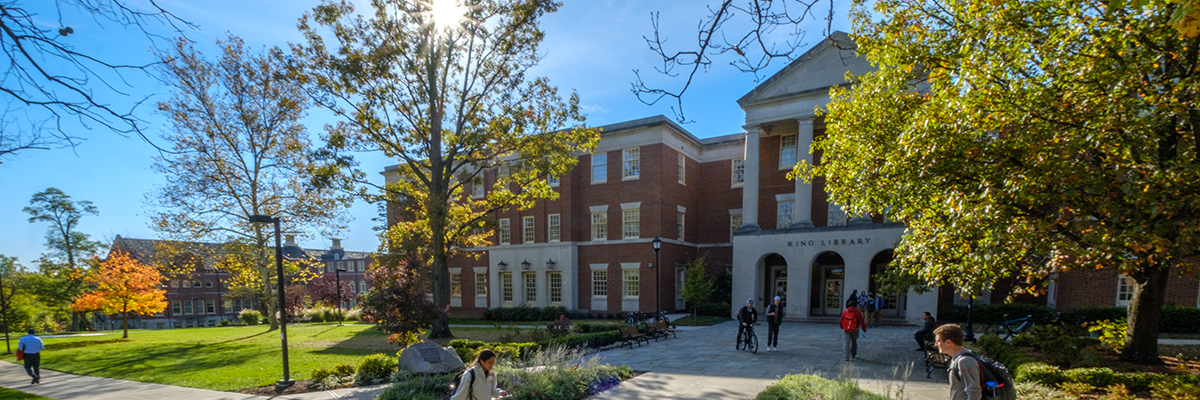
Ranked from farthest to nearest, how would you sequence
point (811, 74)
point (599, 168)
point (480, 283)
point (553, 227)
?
point (480, 283) → point (553, 227) → point (599, 168) → point (811, 74)

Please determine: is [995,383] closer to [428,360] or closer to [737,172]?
[428,360]

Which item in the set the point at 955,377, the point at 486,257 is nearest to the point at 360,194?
the point at 486,257

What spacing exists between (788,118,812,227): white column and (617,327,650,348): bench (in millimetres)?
11133

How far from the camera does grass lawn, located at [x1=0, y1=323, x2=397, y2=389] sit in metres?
12.6

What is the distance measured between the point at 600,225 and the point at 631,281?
3.94 metres

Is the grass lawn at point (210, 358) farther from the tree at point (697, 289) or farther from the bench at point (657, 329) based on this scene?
the tree at point (697, 289)

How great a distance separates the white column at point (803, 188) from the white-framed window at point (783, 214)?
10.6 ft

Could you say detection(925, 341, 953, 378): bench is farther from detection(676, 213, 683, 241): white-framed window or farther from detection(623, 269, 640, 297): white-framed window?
detection(676, 213, 683, 241): white-framed window

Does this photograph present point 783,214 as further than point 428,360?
Yes

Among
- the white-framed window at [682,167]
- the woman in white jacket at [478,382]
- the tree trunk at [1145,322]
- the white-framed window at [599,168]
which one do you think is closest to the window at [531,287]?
the white-framed window at [599,168]

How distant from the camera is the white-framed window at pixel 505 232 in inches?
1393

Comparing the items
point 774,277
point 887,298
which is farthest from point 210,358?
point 887,298

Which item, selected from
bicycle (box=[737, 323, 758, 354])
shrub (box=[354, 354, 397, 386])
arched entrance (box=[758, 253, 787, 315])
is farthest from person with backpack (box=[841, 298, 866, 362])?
arched entrance (box=[758, 253, 787, 315])

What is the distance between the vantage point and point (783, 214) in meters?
28.8
